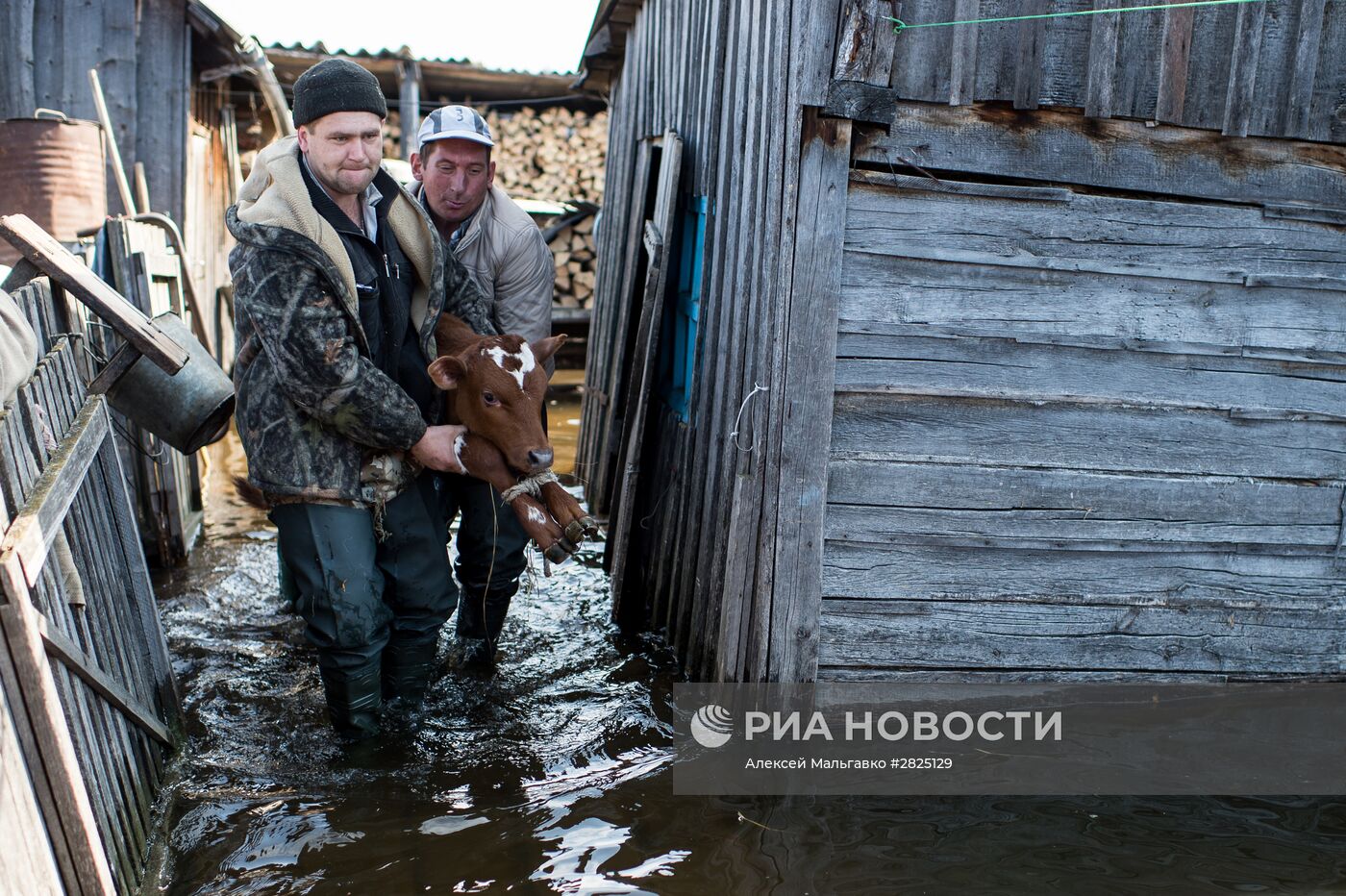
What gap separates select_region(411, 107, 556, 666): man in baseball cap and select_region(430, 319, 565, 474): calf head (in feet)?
2.04

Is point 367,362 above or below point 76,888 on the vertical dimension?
above

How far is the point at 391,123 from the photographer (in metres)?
15.3

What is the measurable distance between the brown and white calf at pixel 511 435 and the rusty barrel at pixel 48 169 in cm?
523

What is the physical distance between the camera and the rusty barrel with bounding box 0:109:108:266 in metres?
7.43

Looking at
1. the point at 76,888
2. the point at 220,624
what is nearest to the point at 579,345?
the point at 220,624

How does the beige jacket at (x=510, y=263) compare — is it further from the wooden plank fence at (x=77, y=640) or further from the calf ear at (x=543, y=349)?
the wooden plank fence at (x=77, y=640)

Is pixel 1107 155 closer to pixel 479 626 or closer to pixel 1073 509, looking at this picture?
pixel 1073 509

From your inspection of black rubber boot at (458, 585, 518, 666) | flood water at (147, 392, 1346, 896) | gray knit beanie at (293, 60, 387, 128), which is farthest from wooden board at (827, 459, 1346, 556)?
gray knit beanie at (293, 60, 387, 128)

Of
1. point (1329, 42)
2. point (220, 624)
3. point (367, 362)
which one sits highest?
point (1329, 42)

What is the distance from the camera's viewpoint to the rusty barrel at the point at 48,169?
743cm

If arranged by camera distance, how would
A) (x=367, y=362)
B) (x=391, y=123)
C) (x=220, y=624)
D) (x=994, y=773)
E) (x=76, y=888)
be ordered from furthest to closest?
(x=391, y=123), (x=220, y=624), (x=994, y=773), (x=367, y=362), (x=76, y=888)

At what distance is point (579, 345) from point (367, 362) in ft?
34.6

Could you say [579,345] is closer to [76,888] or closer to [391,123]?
[391,123]

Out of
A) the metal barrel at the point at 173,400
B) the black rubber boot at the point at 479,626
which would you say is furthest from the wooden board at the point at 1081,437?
the metal barrel at the point at 173,400
